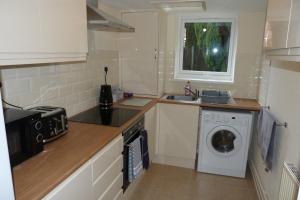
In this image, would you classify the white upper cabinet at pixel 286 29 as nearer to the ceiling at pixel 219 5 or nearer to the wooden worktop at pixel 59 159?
the ceiling at pixel 219 5

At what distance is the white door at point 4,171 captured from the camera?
2.55 ft

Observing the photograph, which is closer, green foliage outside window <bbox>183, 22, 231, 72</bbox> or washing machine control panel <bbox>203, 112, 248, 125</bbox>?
washing machine control panel <bbox>203, 112, 248, 125</bbox>

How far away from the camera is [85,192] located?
1354mm

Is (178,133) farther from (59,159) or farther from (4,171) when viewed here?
(4,171)

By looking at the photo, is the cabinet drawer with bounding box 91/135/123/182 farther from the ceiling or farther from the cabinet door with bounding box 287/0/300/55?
the ceiling

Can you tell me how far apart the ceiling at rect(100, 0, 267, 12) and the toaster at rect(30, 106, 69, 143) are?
4.82 feet

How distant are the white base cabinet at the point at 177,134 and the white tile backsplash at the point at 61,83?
0.86 m

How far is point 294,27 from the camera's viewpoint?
1.05 metres

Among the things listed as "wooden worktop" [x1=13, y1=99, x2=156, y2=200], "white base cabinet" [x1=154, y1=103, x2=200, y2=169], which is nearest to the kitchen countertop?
"wooden worktop" [x1=13, y1=99, x2=156, y2=200]

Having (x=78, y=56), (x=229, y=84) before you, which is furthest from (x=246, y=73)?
(x=78, y=56)

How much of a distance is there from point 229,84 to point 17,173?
108 inches

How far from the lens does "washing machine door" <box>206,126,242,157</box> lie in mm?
2691

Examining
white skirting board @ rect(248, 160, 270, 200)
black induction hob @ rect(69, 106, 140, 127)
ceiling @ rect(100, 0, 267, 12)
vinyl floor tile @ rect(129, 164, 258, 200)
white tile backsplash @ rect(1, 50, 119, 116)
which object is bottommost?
vinyl floor tile @ rect(129, 164, 258, 200)

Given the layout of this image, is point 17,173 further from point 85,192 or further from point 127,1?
point 127,1
